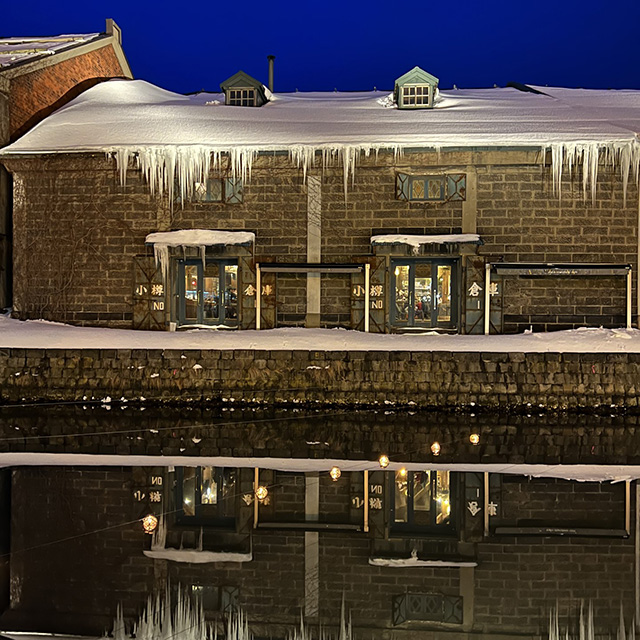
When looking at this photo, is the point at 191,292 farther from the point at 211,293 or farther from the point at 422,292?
the point at 422,292

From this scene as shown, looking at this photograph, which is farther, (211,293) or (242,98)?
(242,98)

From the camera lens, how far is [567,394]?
13.5 m

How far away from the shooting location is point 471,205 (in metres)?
17.0

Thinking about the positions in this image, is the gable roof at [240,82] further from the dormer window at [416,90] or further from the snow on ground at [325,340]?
the snow on ground at [325,340]

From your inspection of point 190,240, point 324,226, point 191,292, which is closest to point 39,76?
point 190,240

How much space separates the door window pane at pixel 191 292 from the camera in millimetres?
17906

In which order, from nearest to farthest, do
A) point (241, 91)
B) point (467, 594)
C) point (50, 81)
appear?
point (467, 594), point (241, 91), point (50, 81)

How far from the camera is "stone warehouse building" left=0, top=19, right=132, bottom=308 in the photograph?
2000cm

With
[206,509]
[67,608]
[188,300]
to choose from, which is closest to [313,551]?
[206,509]

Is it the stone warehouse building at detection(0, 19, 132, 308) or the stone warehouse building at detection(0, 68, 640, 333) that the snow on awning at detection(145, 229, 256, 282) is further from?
the stone warehouse building at detection(0, 19, 132, 308)

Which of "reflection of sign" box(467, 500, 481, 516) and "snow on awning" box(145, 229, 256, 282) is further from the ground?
"snow on awning" box(145, 229, 256, 282)

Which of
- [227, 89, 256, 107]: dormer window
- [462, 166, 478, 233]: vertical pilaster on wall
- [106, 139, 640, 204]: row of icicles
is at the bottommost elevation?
[462, 166, 478, 233]: vertical pilaster on wall

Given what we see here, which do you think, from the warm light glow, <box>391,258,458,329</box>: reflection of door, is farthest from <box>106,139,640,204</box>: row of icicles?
the warm light glow

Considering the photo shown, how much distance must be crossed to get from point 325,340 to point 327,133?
18.4ft
